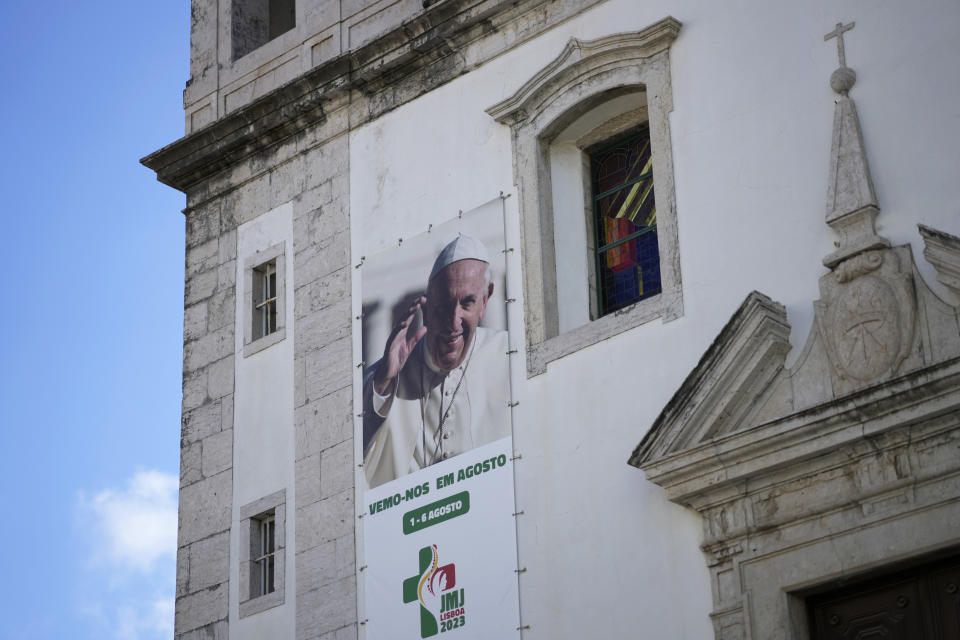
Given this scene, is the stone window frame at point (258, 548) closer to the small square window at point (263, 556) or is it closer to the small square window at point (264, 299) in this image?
the small square window at point (263, 556)

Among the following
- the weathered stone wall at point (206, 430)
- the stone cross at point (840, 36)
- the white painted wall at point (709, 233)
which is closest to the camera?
the white painted wall at point (709, 233)

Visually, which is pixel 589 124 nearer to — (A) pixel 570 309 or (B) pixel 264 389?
(A) pixel 570 309

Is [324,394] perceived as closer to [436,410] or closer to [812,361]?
[436,410]

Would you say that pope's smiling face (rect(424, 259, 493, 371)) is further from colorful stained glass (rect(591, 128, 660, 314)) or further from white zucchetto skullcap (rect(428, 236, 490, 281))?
colorful stained glass (rect(591, 128, 660, 314))

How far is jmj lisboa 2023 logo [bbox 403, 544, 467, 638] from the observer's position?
13383 millimetres

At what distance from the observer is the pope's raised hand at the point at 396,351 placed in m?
14.6

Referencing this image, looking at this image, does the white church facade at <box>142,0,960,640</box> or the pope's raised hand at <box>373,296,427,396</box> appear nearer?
the white church facade at <box>142,0,960,640</box>

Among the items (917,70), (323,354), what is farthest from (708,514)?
(323,354)

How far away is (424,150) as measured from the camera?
15242mm

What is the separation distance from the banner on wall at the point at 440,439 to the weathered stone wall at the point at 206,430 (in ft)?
5.36

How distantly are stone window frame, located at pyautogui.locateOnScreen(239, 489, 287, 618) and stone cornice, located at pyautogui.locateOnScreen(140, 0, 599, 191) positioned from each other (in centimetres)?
337

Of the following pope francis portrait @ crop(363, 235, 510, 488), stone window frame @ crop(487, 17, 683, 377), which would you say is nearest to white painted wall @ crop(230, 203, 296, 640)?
pope francis portrait @ crop(363, 235, 510, 488)

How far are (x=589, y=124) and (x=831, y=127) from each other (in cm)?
244

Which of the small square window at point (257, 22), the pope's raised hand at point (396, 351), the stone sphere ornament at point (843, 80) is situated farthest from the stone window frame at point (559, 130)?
the small square window at point (257, 22)
